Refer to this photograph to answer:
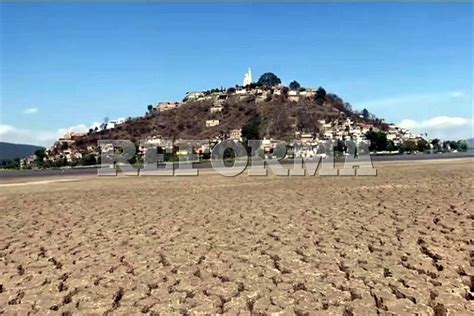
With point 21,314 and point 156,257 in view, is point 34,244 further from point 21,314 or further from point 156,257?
point 21,314

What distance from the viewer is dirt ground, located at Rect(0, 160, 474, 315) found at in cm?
565

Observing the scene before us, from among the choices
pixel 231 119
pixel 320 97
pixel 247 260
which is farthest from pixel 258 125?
pixel 247 260

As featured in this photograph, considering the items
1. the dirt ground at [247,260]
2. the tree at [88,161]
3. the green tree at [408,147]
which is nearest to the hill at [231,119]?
the green tree at [408,147]

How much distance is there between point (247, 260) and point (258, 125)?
403 feet

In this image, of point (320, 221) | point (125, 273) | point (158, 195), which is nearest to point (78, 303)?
point (125, 273)

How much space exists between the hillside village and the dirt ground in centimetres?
10003

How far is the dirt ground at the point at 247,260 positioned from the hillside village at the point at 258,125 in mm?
100027

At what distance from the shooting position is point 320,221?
11.1 m

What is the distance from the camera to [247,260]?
7.56 m

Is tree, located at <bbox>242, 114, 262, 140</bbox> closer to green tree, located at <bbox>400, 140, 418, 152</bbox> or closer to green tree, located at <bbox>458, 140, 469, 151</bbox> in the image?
green tree, located at <bbox>400, 140, 418, 152</bbox>

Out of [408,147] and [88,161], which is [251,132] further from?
[88,161]

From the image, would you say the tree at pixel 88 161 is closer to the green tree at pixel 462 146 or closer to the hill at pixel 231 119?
the hill at pixel 231 119

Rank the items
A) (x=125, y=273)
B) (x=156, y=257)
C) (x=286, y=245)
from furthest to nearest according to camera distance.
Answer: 1. (x=286, y=245)
2. (x=156, y=257)
3. (x=125, y=273)

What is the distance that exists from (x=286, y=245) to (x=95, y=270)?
3.14 metres
